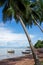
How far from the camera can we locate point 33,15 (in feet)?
152

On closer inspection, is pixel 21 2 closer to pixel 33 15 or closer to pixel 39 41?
pixel 33 15

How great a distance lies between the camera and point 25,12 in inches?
1495

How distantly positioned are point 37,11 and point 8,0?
9723 millimetres

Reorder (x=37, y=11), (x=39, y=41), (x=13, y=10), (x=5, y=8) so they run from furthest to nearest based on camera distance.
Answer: (x=39, y=41)
(x=37, y=11)
(x=5, y=8)
(x=13, y=10)

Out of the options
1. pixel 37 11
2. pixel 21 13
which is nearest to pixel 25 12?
pixel 21 13

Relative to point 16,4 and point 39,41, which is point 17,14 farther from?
point 39,41

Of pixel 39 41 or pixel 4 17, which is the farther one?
pixel 39 41

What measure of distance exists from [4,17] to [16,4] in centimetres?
288

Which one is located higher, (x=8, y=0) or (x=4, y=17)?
(x=8, y=0)

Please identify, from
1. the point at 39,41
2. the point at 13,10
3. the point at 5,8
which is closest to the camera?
the point at 13,10

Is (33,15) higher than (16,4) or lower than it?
lower

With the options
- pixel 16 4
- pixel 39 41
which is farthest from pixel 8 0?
pixel 39 41

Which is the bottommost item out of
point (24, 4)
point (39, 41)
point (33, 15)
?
point (39, 41)

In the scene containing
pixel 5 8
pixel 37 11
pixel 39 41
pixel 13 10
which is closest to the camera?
pixel 13 10
